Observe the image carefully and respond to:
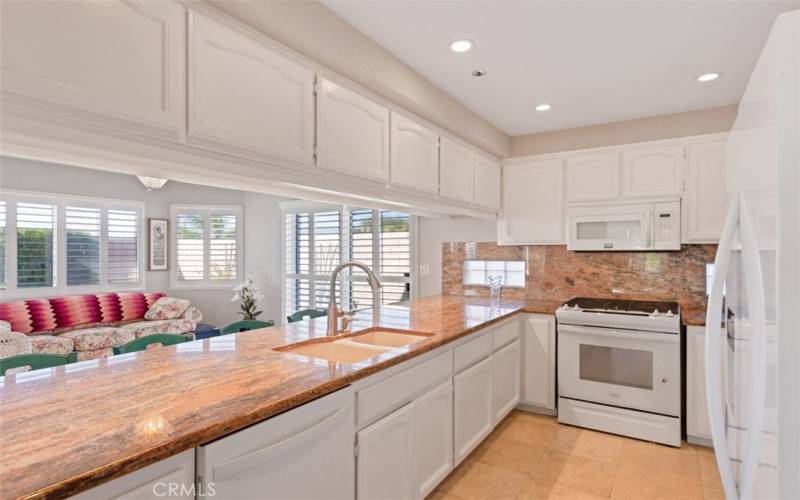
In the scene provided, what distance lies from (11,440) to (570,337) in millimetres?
3110

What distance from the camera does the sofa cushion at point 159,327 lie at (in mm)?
5121

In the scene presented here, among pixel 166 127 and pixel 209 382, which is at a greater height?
pixel 166 127

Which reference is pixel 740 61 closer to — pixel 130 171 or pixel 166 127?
pixel 166 127

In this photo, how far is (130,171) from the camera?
159cm

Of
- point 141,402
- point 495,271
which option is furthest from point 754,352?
point 495,271

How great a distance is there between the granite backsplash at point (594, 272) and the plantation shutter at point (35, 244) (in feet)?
15.8

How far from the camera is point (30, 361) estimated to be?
6.67ft

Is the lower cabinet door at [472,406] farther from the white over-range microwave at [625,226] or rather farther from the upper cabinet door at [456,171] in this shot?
the white over-range microwave at [625,226]

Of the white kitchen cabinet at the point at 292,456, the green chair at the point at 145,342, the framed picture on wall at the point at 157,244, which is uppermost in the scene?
the framed picture on wall at the point at 157,244

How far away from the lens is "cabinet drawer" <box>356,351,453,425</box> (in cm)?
166


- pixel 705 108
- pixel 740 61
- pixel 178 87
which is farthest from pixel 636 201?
pixel 178 87

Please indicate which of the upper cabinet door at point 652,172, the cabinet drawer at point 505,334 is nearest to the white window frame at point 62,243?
the cabinet drawer at point 505,334

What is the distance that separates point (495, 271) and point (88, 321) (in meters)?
4.88

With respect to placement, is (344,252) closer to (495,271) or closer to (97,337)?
Answer: (495,271)
